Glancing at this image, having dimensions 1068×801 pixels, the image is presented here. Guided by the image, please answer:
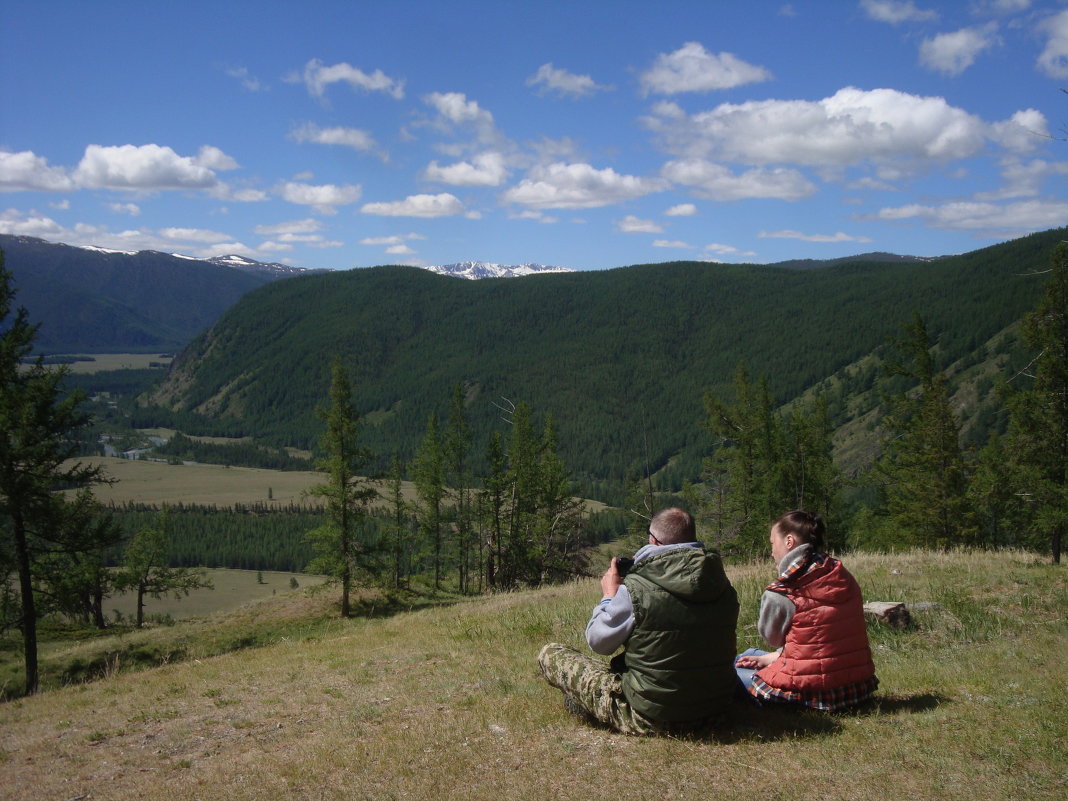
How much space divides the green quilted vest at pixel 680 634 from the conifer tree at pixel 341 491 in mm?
30068

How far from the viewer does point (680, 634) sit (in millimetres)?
5859

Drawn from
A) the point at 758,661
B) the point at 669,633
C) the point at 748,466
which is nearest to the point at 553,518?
the point at 748,466

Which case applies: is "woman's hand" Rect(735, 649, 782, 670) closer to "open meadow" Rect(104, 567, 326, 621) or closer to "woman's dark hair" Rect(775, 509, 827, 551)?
"woman's dark hair" Rect(775, 509, 827, 551)

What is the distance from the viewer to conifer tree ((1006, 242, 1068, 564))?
23.7m

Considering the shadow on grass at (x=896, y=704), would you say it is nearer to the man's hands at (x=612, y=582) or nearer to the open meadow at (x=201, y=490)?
the man's hands at (x=612, y=582)

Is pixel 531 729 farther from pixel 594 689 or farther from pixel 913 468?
pixel 913 468

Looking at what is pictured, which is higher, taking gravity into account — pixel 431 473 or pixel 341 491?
pixel 341 491

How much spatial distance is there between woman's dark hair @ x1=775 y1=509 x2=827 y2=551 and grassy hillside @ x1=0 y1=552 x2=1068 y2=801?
171 cm

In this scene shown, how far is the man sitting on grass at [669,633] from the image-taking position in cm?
586

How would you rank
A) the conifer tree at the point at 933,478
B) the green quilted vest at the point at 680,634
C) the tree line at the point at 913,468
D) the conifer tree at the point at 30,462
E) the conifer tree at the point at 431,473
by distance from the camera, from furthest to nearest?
1. the conifer tree at the point at 431,473
2. the conifer tree at the point at 933,478
3. the tree line at the point at 913,468
4. the conifer tree at the point at 30,462
5. the green quilted vest at the point at 680,634

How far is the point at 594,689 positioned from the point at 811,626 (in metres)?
2.12

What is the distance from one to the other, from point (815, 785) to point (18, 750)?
34.8 feet

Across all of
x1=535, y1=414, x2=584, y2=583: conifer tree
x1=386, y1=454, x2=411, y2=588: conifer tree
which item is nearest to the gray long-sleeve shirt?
x1=535, y1=414, x2=584, y2=583: conifer tree

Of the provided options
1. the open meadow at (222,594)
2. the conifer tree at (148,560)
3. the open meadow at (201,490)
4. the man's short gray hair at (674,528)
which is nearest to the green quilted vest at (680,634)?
the man's short gray hair at (674,528)
